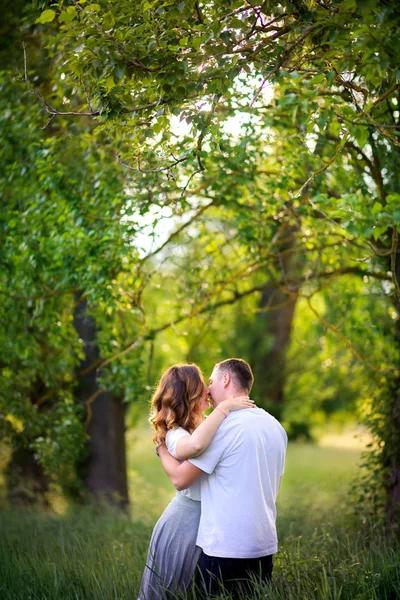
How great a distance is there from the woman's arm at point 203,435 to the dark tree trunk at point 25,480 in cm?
630

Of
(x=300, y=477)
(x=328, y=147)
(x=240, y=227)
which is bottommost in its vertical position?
(x=300, y=477)

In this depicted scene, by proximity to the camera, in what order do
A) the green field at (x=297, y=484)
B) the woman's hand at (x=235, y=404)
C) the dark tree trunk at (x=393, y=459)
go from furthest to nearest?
the green field at (x=297, y=484)
the dark tree trunk at (x=393, y=459)
the woman's hand at (x=235, y=404)

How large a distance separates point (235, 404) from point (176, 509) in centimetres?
79

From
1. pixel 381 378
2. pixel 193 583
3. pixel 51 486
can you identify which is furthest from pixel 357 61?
pixel 51 486

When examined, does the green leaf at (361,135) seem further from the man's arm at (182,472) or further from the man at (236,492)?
the man's arm at (182,472)

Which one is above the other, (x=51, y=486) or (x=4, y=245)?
(x=4, y=245)

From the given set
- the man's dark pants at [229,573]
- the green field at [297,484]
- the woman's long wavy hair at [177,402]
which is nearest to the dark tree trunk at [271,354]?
the green field at [297,484]

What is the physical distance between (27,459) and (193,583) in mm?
6492

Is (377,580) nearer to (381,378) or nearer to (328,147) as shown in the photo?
(381,378)

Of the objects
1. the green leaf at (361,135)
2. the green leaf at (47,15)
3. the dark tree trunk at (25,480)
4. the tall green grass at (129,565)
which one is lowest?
the tall green grass at (129,565)

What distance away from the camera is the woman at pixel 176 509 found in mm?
3811

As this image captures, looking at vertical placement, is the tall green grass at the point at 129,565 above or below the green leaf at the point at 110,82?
below

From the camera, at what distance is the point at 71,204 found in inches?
246

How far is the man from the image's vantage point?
141 inches
